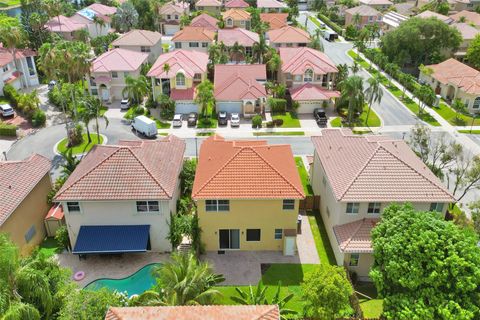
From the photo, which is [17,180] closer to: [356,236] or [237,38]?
[356,236]

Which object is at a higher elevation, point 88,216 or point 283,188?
point 283,188

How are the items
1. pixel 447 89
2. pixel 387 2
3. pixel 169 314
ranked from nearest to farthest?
pixel 169 314, pixel 447 89, pixel 387 2

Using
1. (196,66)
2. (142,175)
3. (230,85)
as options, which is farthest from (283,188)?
(196,66)

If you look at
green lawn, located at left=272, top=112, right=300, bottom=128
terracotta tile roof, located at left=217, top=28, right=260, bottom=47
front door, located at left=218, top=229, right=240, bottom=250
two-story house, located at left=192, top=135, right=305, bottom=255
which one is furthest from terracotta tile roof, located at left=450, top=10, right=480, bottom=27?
front door, located at left=218, top=229, right=240, bottom=250

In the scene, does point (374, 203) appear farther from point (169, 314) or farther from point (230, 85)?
point (230, 85)

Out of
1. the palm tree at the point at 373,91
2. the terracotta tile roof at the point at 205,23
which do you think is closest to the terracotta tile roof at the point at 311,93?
the palm tree at the point at 373,91

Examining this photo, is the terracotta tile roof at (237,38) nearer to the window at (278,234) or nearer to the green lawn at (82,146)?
the green lawn at (82,146)
